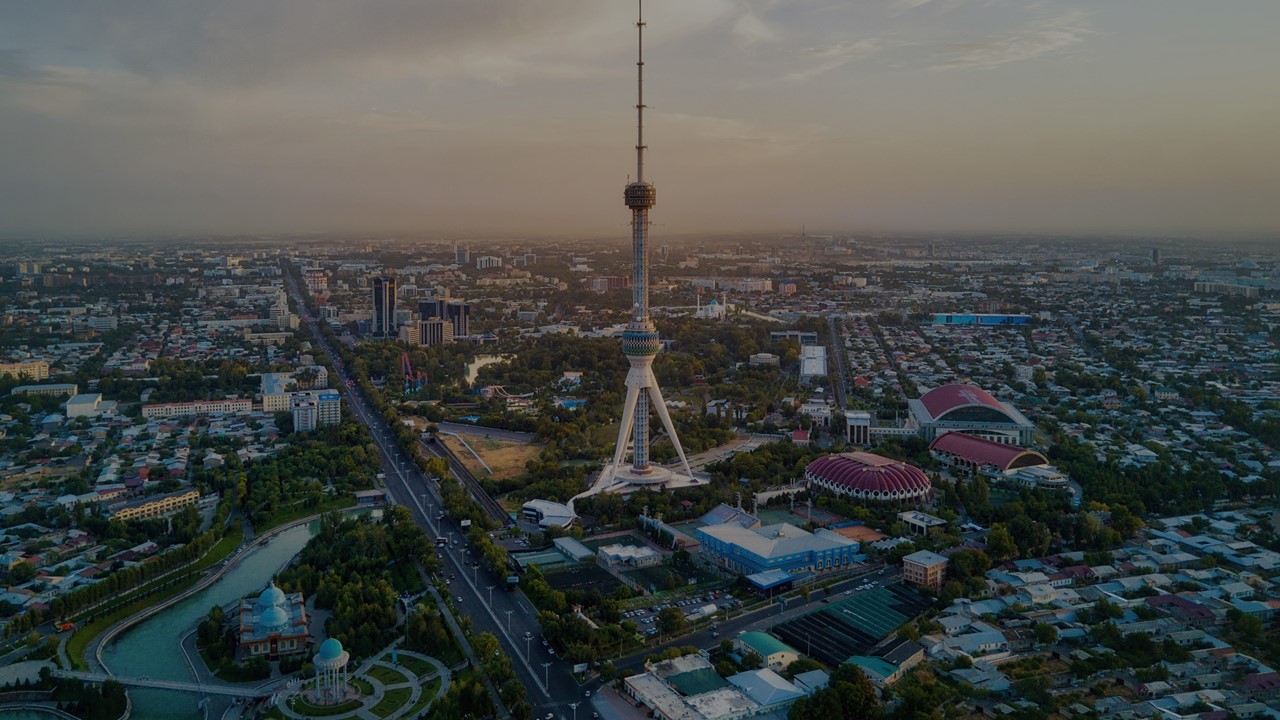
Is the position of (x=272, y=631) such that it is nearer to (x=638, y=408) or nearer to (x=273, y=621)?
(x=273, y=621)

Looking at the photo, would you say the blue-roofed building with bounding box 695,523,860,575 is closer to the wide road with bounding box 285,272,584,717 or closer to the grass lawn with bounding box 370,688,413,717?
the wide road with bounding box 285,272,584,717

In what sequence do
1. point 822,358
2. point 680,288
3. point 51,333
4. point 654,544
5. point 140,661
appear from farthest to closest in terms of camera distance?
point 680,288 → point 51,333 → point 822,358 → point 654,544 → point 140,661

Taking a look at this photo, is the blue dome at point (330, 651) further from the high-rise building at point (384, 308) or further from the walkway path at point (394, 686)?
the high-rise building at point (384, 308)

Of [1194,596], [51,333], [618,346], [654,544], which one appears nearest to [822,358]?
[618,346]

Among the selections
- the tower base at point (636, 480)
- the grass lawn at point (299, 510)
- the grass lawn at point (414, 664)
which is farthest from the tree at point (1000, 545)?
the grass lawn at point (299, 510)

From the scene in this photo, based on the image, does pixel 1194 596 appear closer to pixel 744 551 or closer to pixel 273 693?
pixel 744 551

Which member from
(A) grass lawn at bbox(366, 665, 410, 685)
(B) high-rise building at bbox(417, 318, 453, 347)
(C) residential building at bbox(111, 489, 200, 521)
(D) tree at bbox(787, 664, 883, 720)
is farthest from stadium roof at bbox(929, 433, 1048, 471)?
(B) high-rise building at bbox(417, 318, 453, 347)
